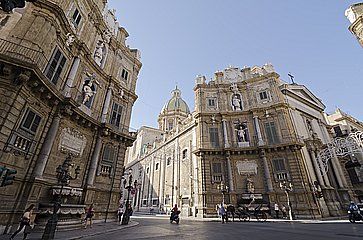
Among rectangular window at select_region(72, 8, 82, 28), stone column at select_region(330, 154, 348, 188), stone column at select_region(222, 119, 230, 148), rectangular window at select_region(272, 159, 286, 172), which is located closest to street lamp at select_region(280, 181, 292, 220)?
rectangular window at select_region(272, 159, 286, 172)

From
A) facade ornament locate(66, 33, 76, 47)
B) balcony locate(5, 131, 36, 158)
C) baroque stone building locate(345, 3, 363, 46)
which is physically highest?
baroque stone building locate(345, 3, 363, 46)

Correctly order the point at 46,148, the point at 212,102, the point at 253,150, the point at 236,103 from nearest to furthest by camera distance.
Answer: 1. the point at 46,148
2. the point at 253,150
3. the point at 236,103
4. the point at 212,102

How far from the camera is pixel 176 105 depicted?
5662 cm

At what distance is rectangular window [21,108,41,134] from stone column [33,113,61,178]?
867 millimetres

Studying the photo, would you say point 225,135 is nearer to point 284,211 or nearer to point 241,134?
point 241,134

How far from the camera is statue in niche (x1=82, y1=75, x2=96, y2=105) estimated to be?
47.7 ft

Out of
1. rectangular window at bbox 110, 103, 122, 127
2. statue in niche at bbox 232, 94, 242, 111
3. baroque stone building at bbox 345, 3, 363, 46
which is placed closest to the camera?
baroque stone building at bbox 345, 3, 363, 46

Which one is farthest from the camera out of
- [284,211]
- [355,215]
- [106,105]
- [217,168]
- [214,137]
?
[214,137]

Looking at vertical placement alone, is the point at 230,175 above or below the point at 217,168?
below

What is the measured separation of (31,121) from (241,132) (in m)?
20.4

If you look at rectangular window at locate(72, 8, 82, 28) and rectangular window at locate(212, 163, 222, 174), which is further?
rectangular window at locate(212, 163, 222, 174)

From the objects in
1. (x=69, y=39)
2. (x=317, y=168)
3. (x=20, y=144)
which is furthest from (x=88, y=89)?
(x=317, y=168)

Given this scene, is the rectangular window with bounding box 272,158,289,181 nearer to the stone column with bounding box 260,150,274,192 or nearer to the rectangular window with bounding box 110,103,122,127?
the stone column with bounding box 260,150,274,192

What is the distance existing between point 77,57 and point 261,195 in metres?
20.9
